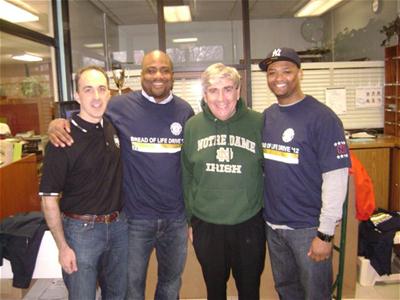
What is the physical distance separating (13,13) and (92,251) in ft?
8.37

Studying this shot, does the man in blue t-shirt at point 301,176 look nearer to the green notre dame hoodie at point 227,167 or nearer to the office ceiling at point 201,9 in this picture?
the green notre dame hoodie at point 227,167

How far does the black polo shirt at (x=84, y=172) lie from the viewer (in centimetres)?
162

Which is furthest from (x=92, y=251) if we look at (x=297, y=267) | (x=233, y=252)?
(x=297, y=267)

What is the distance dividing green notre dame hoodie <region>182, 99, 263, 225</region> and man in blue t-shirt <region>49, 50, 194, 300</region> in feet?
0.55

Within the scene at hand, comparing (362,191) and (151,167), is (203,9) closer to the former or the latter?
(362,191)

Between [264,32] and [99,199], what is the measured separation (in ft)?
16.4

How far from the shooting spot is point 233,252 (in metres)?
1.82

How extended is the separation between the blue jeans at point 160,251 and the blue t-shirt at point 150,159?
5 cm

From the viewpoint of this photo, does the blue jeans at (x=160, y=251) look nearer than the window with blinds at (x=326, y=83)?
Yes

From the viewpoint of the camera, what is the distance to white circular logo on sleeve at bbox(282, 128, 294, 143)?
5.68 ft

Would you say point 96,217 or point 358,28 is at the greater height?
point 358,28

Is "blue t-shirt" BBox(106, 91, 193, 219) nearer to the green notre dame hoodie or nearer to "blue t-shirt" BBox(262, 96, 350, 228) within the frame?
the green notre dame hoodie

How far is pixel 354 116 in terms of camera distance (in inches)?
183

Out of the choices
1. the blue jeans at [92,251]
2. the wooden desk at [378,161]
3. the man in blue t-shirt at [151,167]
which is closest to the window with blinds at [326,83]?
the wooden desk at [378,161]
